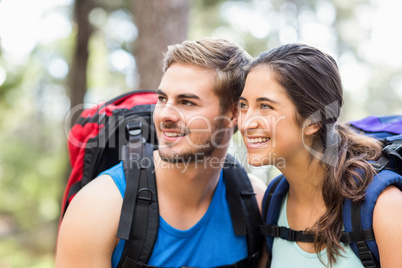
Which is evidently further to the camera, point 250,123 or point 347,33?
point 347,33

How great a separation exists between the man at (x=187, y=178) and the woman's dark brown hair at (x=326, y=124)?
2.28ft

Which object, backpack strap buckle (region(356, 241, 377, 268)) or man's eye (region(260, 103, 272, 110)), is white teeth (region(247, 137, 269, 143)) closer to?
man's eye (region(260, 103, 272, 110))

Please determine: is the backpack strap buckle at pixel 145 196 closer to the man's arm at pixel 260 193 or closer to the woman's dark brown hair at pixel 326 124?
the man's arm at pixel 260 193

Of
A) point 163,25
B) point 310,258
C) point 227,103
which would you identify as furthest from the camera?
point 163,25

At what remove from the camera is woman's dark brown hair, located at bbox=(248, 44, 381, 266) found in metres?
2.38

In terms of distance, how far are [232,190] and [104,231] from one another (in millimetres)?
1238

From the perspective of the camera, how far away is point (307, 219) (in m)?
2.66

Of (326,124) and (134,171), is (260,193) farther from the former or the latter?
(134,171)

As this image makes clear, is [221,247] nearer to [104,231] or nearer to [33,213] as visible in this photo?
[104,231]

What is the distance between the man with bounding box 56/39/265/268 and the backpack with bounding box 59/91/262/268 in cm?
9

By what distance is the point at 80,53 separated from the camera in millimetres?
10633

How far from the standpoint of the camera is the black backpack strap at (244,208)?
3105 millimetres

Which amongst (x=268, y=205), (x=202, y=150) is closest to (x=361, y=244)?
(x=268, y=205)

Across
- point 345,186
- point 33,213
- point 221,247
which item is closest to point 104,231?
point 221,247
